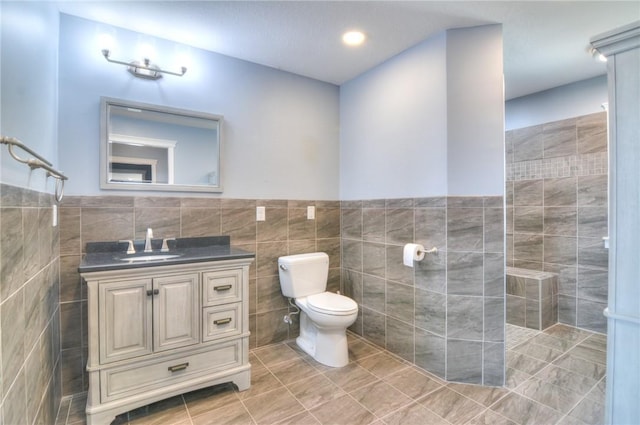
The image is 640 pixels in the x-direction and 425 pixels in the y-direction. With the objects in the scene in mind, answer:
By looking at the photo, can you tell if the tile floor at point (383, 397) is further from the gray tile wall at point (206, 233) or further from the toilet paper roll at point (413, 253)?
the toilet paper roll at point (413, 253)

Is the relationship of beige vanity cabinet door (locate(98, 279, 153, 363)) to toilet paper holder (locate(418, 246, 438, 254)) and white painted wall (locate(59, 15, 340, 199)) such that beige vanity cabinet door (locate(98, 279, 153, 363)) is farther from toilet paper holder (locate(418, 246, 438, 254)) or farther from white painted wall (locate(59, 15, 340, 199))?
toilet paper holder (locate(418, 246, 438, 254))

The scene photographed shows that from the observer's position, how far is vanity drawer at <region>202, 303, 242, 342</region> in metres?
1.93

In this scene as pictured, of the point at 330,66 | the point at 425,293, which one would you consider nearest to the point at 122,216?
the point at 330,66

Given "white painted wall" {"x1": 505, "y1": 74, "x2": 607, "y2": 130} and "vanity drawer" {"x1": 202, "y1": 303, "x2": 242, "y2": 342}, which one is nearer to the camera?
"vanity drawer" {"x1": 202, "y1": 303, "x2": 242, "y2": 342}

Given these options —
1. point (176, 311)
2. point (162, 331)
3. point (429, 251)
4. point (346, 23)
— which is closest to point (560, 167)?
point (429, 251)

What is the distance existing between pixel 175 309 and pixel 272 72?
6.83 feet

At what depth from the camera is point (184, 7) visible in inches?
74.9

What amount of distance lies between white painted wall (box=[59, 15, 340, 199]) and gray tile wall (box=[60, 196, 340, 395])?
0.36ft

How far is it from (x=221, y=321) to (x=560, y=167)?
355cm

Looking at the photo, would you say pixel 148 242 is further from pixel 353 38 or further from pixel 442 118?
pixel 442 118

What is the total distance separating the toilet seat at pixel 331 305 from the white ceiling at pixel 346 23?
1.98 m

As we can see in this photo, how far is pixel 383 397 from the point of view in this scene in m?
1.97

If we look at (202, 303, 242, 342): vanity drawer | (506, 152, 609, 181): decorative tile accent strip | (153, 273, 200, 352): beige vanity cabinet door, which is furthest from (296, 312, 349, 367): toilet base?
(506, 152, 609, 181): decorative tile accent strip

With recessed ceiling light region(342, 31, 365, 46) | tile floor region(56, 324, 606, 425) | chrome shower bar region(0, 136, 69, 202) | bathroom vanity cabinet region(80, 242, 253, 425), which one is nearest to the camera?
chrome shower bar region(0, 136, 69, 202)
